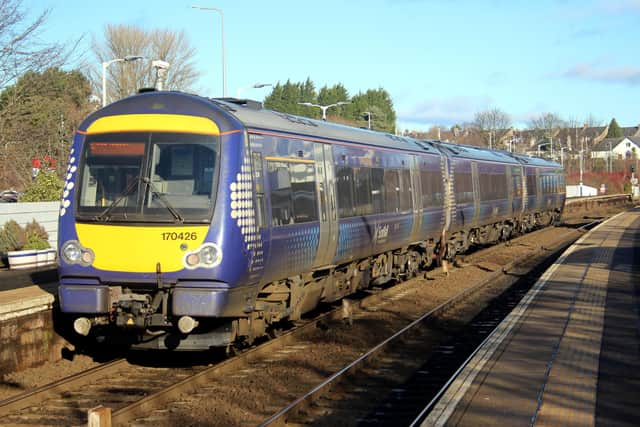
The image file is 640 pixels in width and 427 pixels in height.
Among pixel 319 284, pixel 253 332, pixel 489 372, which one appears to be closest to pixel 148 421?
pixel 253 332

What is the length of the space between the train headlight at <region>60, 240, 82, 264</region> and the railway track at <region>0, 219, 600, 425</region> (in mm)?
1389

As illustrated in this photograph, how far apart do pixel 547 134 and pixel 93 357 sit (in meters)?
112

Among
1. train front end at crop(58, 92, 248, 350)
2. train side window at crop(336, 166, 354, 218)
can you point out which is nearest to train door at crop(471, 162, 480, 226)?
train side window at crop(336, 166, 354, 218)

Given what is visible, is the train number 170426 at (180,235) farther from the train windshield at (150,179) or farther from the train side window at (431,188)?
the train side window at (431,188)

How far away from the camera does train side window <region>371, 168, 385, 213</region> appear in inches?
581

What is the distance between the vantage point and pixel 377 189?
49.3 feet

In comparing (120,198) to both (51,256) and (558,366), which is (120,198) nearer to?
(558,366)

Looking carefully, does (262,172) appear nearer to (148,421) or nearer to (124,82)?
(148,421)

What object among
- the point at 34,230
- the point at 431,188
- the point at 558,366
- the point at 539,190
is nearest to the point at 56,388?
the point at 558,366

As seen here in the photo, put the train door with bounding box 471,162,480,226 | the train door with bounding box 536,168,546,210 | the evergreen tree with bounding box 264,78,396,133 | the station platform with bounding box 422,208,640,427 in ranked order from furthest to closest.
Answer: the evergreen tree with bounding box 264,78,396,133 → the train door with bounding box 536,168,546,210 → the train door with bounding box 471,162,480,226 → the station platform with bounding box 422,208,640,427

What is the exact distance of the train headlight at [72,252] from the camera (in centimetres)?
926

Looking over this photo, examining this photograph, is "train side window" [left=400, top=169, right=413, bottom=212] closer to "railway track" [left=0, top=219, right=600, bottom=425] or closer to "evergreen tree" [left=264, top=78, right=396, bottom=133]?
"railway track" [left=0, top=219, right=600, bottom=425]

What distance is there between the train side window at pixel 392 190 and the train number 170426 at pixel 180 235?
7197mm

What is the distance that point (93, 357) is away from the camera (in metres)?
10.9
